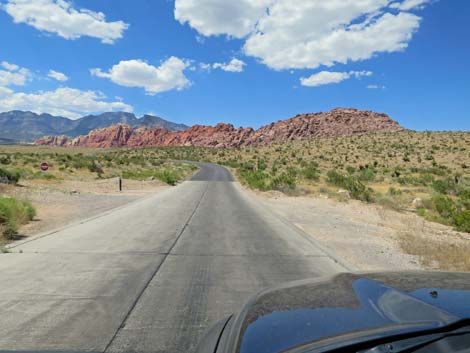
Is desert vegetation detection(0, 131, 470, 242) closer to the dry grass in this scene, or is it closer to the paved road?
the dry grass

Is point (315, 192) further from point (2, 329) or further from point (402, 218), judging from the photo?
point (2, 329)

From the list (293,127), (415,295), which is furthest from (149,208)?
(293,127)

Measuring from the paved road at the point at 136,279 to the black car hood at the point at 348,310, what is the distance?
6.05ft

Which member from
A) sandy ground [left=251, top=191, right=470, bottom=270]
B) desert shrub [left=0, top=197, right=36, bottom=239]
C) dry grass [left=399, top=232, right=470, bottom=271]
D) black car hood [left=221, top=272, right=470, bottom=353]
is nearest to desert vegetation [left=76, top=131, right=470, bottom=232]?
sandy ground [left=251, top=191, right=470, bottom=270]

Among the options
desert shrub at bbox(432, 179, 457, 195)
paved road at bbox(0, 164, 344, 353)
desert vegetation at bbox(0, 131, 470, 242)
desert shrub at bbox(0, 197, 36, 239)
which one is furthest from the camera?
desert shrub at bbox(432, 179, 457, 195)

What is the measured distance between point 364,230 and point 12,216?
11158mm

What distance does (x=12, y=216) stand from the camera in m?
12.0

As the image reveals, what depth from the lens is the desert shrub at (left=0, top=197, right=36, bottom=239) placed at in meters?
10.8

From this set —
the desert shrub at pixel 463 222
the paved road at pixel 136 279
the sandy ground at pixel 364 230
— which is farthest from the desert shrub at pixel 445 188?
the paved road at pixel 136 279

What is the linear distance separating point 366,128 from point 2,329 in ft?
511

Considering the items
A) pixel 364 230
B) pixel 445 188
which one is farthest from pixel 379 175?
pixel 364 230

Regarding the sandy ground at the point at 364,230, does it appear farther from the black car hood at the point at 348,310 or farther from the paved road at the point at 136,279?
the black car hood at the point at 348,310

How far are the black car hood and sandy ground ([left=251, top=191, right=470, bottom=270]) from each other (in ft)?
17.9

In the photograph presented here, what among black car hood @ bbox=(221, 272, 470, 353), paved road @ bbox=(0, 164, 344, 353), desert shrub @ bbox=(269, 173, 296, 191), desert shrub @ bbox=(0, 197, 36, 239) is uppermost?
black car hood @ bbox=(221, 272, 470, 353)
